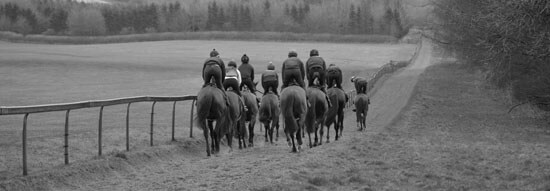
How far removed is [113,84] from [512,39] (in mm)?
40634

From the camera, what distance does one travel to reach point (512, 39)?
70.2ft

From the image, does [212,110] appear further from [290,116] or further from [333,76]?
[333,76]

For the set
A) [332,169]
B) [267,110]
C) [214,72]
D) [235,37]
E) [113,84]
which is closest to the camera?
[332,169]

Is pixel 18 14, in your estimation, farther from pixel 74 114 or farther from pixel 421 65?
pixel 74 114

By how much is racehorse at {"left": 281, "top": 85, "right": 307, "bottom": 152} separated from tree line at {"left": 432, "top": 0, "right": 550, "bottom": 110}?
520 cm

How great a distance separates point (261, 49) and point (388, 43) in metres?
32.6

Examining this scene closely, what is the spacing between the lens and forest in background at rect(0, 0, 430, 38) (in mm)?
141750

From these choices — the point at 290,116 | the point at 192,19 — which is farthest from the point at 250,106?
the point at 192,19

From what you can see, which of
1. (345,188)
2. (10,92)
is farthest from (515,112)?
(10,92)

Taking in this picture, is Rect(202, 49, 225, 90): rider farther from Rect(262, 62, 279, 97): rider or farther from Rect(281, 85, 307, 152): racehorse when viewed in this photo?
Rect(262, 62, 279, 97): rider

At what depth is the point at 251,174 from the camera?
12211 millimetres

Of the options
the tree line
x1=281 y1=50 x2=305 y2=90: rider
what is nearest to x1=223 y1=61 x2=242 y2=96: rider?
x1=281 y1=50 x2=305 y2=90: rider

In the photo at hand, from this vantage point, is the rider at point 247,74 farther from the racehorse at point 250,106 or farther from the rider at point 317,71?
the rider at point 317,71

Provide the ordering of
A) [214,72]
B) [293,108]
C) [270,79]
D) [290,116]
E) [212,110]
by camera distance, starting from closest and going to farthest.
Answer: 1. [212,110]
2. [214,72]
3. [290,116]
4. [293,108]
5. [270,79]
